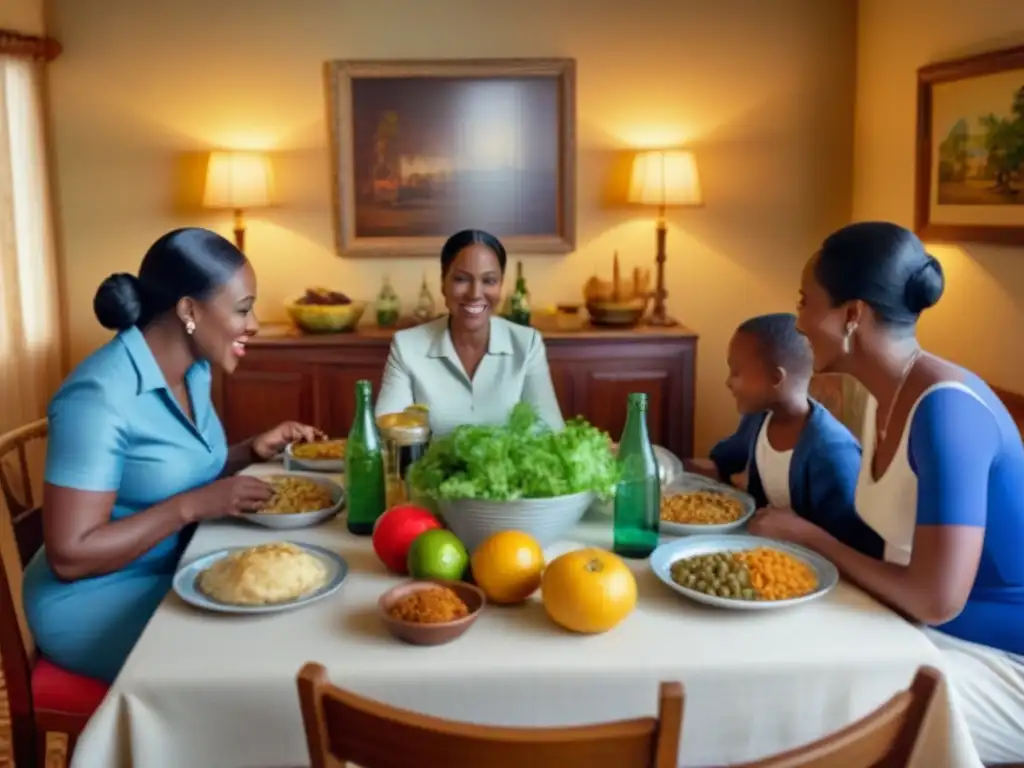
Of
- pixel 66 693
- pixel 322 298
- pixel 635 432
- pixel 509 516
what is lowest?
pixel 66 693

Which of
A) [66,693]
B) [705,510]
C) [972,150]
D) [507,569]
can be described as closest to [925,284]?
[705,510]

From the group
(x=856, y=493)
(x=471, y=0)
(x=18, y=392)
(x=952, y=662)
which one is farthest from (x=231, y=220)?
(x=952, y=662)

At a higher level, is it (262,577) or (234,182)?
(234,182)

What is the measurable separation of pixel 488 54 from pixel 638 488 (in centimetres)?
288

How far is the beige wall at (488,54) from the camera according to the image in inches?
159

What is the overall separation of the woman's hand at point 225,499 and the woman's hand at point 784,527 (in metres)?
0.86

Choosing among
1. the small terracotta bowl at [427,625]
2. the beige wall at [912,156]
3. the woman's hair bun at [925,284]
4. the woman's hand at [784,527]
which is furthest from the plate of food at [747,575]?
the beige wall at [912,156]

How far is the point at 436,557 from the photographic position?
1.47m

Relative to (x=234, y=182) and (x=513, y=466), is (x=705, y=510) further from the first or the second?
(x=234, y=182)

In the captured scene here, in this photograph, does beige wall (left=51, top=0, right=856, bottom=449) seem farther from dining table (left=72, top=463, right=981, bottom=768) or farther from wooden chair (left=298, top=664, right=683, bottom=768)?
wooden chair (left=298, top=664, right=683, bottom=768)

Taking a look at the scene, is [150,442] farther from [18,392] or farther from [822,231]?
[822,231]

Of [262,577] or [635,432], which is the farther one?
[635,432]

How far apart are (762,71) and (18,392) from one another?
317 centimetres

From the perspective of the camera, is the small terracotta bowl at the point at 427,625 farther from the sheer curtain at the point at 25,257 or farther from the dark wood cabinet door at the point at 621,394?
the sheer curtain at the point at 25,257
